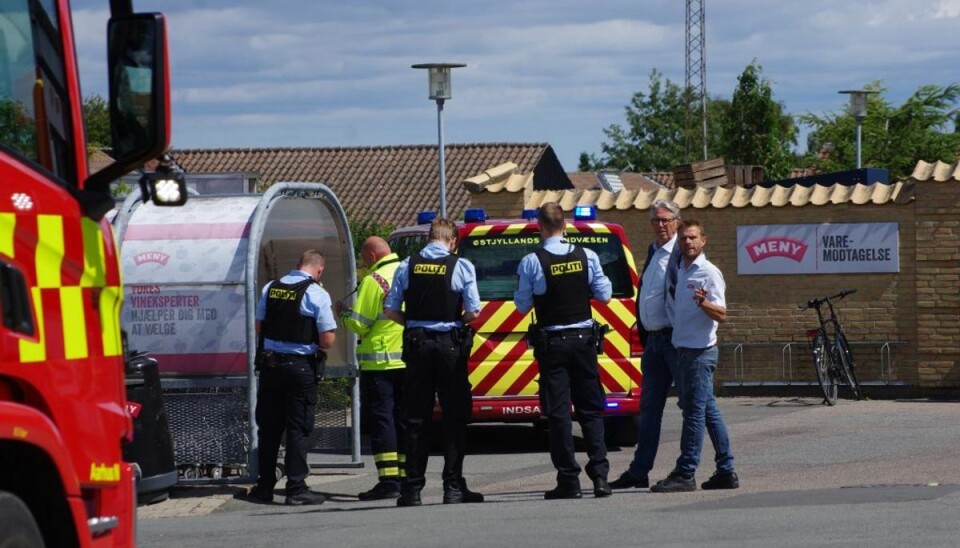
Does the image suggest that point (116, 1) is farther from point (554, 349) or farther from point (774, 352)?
point (774, 352)

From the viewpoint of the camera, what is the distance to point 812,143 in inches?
2251

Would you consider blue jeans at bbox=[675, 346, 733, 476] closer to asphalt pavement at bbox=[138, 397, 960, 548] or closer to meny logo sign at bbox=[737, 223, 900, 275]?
asphalt pavement at bbox=[138, 397, 960, 548]

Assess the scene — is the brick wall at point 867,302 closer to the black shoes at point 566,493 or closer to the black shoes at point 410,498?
the black shoes at point 566,493

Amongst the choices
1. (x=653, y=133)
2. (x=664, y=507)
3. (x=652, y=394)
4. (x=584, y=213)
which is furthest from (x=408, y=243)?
(x=653, y=133)

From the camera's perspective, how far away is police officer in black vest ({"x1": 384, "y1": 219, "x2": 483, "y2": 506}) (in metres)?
10.3

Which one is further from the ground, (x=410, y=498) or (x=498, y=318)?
(x=498, y=318)

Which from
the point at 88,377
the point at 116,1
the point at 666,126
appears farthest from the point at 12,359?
the point at 666,126

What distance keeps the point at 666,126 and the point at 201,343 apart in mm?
78915

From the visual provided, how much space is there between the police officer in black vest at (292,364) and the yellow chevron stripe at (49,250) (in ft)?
20.1

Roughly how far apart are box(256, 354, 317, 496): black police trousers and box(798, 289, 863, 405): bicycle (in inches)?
299

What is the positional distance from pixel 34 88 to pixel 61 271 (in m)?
0.61

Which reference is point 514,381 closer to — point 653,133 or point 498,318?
point 498,318

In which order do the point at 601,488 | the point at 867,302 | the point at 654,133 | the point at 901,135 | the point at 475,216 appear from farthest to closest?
the point at 654,133 < the point at 901,135 < the point at 867,302 < the point at 475,216 < the point at 601,488

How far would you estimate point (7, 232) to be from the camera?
447 cm
